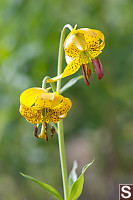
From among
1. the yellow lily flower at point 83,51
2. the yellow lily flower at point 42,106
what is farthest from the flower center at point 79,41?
the yellow lily flower at point 42,106

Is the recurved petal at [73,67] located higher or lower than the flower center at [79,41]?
lower

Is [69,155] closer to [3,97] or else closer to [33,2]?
[3,97]

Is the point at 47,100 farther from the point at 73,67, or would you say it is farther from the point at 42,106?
the point at 73,67

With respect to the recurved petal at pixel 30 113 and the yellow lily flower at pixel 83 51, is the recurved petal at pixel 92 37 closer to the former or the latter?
the yellow lily flower at pixel 83 51

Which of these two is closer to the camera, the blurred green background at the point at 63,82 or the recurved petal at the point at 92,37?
the recurved petal at the point at 92,37

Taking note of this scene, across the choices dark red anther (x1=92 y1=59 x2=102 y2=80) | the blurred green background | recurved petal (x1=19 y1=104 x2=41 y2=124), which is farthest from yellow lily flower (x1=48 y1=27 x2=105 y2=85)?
the blurred green background

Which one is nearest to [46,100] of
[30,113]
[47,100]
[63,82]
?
[47,100]

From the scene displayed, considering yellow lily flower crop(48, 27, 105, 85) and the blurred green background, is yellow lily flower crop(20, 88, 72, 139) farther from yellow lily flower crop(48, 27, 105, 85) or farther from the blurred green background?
the blurred green background
